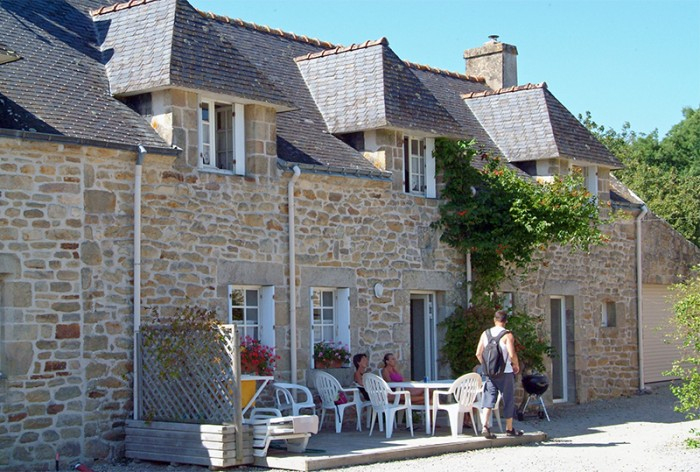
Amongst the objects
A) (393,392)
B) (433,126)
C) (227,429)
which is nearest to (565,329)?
(433,126)

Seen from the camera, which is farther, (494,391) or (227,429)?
(494,391)

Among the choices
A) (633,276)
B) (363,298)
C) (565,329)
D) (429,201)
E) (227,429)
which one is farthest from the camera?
(633,276)

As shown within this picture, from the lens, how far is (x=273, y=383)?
15.0 metres

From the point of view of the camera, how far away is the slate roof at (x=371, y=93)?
17609 mm

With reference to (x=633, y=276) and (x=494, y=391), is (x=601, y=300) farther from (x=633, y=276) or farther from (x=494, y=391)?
(x=494, y=391)

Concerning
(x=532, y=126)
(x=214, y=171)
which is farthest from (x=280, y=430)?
(x=532, y=126)

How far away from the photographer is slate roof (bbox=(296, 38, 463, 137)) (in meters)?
17.6

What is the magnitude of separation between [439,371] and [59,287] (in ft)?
23.7

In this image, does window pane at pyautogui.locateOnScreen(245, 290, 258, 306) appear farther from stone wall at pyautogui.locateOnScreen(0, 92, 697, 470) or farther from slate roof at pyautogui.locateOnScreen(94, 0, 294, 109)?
slate roof at pyautogui.locateOnScreen(94, 0, 294, 109)

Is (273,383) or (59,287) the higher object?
(59,287)

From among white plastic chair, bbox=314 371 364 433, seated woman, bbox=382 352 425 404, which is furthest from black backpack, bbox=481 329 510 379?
white plastic chair, bbox=314 371 364 433

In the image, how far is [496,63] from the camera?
24500 mm

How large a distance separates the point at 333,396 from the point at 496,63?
36.1ft

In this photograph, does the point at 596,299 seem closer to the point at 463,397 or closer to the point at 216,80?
the point at 463,397
